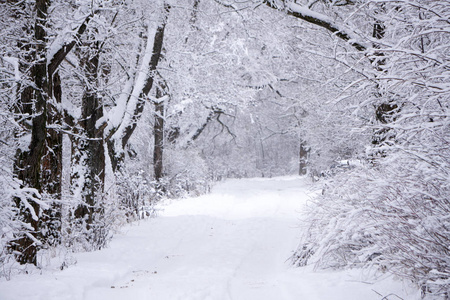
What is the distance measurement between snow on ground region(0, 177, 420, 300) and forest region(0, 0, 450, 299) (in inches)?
→ 11.7

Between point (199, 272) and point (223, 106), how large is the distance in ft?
36.6

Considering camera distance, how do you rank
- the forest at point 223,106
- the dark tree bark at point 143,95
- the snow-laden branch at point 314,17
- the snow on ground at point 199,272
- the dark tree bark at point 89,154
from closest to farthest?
the forest at point 223,106, the snow on ground at point 199,272, the snow-laden branch at point 314,17, the dark tree bark at point 89,154, the dark tree bark at point 143,95

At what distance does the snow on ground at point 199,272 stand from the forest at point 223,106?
0.30 meters

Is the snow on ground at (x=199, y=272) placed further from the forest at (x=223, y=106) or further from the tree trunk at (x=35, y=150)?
the tree trunk at (x=35, y=150)

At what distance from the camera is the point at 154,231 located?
8492 mm

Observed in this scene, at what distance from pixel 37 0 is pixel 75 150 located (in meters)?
3.25

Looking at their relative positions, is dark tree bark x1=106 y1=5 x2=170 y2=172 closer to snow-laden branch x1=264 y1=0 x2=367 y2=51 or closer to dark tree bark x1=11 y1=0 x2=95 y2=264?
snow-laden branch x1=264 y1=0 x2=367 y2=51

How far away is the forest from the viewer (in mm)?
3361

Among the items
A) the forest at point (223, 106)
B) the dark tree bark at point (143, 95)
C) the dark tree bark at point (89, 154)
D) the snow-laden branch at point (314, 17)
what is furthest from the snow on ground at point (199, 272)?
the snow-laden branch at point (314, 17)

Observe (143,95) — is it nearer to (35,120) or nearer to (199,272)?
(35,120)

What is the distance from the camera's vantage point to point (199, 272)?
5.23m

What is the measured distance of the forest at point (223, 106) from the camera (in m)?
3.36

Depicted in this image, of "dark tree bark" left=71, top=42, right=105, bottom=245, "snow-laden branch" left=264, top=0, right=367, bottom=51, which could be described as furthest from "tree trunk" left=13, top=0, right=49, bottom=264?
"snow-laden branch" left=264, top=0, right=367, bottom=51

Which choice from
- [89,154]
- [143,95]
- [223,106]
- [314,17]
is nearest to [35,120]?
[89,154]
